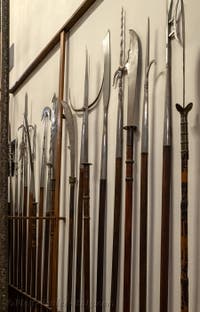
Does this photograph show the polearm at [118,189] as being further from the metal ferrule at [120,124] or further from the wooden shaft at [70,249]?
the wooden shaft at [70,249]

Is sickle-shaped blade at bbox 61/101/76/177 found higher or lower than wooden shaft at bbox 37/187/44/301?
higher

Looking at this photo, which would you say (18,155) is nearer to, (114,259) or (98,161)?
(98,161)

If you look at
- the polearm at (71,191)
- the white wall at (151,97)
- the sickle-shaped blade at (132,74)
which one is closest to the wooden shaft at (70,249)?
the polearm at (71,191)

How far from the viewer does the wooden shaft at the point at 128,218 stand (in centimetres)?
111

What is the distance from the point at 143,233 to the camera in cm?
107

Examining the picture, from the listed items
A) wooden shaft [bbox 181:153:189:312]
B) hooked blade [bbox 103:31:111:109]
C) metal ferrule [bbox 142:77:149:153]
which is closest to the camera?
wooden shaft [bbox 181:153:189:312]

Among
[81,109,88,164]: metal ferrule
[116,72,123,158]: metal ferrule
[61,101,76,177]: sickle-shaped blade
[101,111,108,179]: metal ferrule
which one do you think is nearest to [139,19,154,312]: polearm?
[116,72,123,158]: metal ferrule

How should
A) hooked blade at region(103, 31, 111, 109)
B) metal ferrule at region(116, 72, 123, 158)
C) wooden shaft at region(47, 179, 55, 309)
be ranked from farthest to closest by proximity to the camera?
wooden shaft at region(47, 179, 55, 309), hooked blade at region(103, 31, 111, 109), metal ferrule at region(116, 72, 123, 158)

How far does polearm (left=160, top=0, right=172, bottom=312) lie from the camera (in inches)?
38.2

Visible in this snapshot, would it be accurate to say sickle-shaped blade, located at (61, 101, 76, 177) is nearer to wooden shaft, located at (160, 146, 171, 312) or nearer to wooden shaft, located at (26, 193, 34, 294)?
wooden shaft, located at (26, 193, 34, 294)

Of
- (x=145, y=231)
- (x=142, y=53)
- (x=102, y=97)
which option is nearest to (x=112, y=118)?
(x=102, y=97)

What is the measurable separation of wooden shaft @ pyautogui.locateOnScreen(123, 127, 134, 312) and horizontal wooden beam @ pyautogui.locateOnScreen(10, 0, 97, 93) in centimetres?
60

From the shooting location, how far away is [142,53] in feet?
3.88

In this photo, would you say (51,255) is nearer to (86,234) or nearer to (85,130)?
(86,234)
